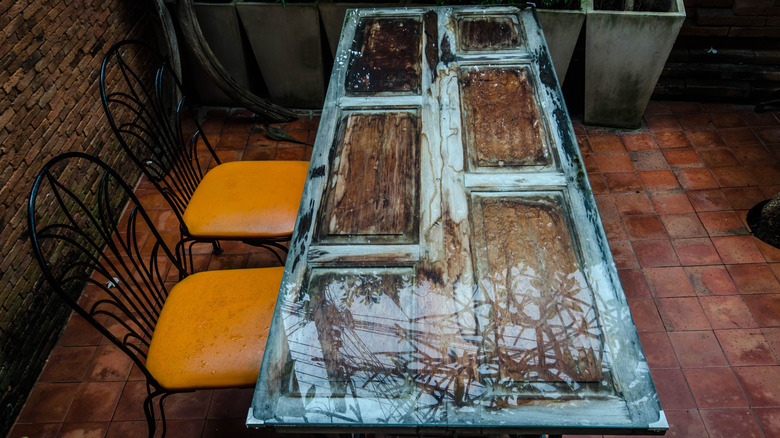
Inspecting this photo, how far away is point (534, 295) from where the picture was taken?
123 cm

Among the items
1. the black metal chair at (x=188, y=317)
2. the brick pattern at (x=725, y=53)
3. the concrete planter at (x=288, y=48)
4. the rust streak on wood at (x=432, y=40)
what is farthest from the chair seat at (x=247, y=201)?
the brick pattern at (x=725, y=53)

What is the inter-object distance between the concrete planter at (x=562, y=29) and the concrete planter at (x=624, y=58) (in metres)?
0.06

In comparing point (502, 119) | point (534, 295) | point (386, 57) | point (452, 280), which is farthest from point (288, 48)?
point (534, 295)

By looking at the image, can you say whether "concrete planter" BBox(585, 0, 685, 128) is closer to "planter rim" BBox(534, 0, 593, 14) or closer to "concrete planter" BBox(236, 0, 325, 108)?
"planter rim" BBox(534, 0, 593, 14)

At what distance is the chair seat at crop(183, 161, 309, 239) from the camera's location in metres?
1.93

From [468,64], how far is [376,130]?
20.8 inches

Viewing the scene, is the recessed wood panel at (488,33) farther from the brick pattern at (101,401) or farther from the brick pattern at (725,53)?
the brick pattern at (725,53)

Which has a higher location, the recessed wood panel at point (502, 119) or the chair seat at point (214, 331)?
the recessed wood panel at point (502, 119)

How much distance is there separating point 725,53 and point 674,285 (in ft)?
5.73

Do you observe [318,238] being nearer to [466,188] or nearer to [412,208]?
[412,208]

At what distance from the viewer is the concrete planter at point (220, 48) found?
3006 millimetres

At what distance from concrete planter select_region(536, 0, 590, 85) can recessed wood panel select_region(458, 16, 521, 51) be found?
67 centimetres

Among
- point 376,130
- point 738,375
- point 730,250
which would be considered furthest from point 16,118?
point 730,250

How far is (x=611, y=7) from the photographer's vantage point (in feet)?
9.55
